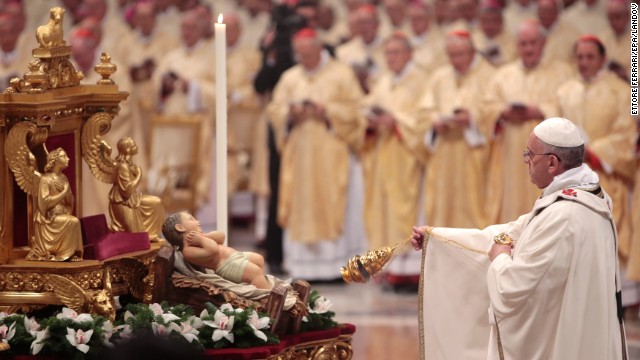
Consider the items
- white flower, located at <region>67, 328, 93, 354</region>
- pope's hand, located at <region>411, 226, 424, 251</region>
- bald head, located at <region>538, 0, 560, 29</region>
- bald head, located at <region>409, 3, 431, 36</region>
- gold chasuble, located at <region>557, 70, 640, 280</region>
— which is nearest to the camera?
white flower, located at <region>67, 328, 93, 354</region>

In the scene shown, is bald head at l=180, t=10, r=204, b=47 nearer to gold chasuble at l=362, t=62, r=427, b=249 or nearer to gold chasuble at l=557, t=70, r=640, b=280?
gold chasuble at l=362, t=62, r=427, b=249

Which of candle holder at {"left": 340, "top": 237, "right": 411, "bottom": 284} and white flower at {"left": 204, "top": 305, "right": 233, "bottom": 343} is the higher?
candle holder at {"left": 340, "top": 237, "right": 411, "bottom": 284}

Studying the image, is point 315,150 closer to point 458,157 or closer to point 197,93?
point 458,157

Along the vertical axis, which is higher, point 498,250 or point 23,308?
point 498,250

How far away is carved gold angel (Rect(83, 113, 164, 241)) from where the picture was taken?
17.6 ft

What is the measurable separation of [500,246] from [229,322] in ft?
3.81

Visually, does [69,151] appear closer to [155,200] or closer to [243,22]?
[155,200]

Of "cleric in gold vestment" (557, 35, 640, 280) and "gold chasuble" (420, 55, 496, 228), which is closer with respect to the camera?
"cleric in gold vestment" (557, 35, 640, 280)

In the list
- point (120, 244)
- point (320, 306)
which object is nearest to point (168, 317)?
point (120, 244)

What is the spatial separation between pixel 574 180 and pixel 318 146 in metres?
6.05

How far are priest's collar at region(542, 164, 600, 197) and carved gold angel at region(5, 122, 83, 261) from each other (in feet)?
5.80

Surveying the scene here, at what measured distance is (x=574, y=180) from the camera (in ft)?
16.8

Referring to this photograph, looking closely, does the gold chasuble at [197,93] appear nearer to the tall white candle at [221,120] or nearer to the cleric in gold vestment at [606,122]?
the cleric in gold vestment at [606,122]

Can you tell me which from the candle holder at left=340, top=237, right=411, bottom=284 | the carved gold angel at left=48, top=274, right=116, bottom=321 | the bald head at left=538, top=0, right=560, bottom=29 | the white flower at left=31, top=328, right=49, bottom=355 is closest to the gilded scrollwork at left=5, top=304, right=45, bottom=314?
the carved gold angel at left=48, top=274, right=116, bottom=321
